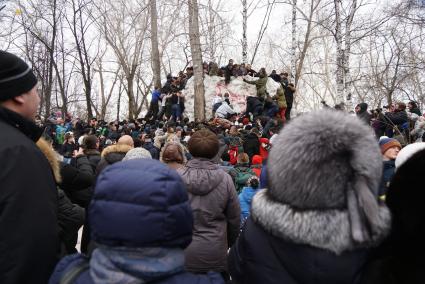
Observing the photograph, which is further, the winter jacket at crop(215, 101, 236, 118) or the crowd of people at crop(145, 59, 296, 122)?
the crowd of people at crop(145, 59, 296, 122)

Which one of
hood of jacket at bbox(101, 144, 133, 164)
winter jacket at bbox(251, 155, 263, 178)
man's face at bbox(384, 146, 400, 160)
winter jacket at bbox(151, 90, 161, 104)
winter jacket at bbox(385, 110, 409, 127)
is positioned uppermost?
man's face at bbox(384, 146, 400, 160)

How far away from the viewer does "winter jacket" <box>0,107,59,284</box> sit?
181 cm

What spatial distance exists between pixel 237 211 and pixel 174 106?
1539cm

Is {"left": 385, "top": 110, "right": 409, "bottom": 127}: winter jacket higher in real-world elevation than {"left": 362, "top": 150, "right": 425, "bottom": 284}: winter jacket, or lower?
lower

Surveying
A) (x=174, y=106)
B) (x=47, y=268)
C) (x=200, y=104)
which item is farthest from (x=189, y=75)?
(x=47, y=268)

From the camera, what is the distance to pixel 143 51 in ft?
105

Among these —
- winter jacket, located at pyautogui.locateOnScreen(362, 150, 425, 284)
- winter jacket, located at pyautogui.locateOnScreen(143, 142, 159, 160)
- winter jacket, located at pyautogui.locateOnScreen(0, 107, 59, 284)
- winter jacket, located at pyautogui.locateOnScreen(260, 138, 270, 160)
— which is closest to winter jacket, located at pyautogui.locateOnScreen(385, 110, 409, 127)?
winter jacket, located at pyautogui.locateOnScreen(260, 138, 270, 160)

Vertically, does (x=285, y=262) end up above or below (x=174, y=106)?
above

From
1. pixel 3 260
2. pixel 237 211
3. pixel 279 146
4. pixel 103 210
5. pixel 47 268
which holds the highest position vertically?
pixel 279 146

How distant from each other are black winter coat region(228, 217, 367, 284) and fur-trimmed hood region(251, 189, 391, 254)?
0.05m

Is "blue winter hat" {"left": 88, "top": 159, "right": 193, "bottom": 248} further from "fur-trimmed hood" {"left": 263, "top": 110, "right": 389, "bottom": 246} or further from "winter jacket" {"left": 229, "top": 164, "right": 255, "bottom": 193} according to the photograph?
"winter jacket" {"left": 229, "top": 164, "right": 255, "bottom": 193}

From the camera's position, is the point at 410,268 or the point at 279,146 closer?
the point at 410,268

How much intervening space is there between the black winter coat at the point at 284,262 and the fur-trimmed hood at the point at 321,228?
0.15ft

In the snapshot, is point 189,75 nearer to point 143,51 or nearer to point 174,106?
point 174,106
